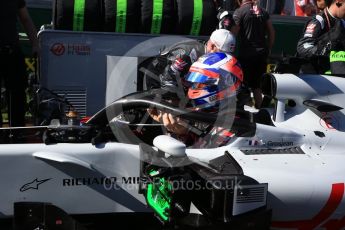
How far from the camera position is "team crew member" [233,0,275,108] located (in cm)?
667

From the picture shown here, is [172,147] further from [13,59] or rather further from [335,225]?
[13,59]

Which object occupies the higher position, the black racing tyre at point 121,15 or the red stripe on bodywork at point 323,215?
the black racing tyre at point 121,15

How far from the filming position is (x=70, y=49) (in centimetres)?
596

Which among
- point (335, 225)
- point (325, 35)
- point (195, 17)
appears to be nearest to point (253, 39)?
point (195, 17)

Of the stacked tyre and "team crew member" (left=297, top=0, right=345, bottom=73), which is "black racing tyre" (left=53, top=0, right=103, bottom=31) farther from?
"team crew member" (left=297, top=0, right=345, bottom=73)

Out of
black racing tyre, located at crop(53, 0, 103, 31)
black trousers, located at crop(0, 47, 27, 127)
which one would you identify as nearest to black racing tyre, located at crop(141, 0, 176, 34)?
black racing tyre, located at crop(53, 0, 103, 31)

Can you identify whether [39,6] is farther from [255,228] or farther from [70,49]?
[255,228]

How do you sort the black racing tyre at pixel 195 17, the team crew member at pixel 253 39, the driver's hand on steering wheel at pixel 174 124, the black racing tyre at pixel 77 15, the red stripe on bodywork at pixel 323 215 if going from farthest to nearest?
the team crew member at pixel 253 39
the black racing tyre at pixel 195 17
the black racing tyre at pixel 77 15
the driver's hand on steering wheel at pixel 174 124
the red stripe on bodywork at pixel 323 215

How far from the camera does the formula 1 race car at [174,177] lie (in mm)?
2754

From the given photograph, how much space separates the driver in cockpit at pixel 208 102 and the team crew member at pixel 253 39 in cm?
339

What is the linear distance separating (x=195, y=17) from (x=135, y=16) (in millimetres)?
675

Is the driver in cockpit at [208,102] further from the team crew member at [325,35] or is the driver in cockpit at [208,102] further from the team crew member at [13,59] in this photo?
the team crew member at [13,59]

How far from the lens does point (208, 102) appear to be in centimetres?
315

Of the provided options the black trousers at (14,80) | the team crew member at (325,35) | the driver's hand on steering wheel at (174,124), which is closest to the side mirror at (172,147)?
the driver's hand on steering wheel at (174,124)
